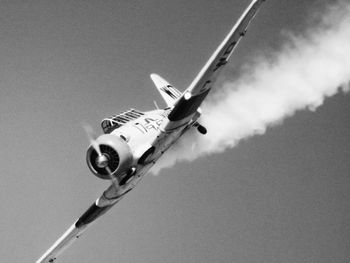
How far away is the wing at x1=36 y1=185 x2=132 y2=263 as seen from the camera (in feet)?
74.9

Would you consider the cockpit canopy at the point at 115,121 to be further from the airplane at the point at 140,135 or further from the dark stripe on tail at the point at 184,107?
the dark stripe on tail at the point at 184,107

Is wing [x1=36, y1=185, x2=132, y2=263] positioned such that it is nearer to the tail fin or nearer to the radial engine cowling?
the radial engine cowling

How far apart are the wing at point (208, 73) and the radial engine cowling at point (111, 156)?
3.15m

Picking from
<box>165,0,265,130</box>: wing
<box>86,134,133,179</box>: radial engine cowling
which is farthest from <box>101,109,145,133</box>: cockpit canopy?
<box>165,0,265,130</box>: wing

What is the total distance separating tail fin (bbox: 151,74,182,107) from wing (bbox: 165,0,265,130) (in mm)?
7574

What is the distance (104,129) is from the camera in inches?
859

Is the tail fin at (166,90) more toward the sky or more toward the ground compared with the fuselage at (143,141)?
more toward the sky

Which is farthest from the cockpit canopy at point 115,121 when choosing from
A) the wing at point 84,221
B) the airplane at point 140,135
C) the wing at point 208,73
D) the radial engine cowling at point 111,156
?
the wing at point 84,221

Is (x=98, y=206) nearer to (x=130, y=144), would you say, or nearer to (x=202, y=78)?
(x=130, y=144)

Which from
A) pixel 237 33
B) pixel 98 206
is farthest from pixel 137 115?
pixel 237 33

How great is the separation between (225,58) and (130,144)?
6805 mm

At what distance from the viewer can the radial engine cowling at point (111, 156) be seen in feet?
61.2

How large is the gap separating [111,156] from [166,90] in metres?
13.5

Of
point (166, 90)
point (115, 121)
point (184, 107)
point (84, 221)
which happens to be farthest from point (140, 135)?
point (166, 90)
